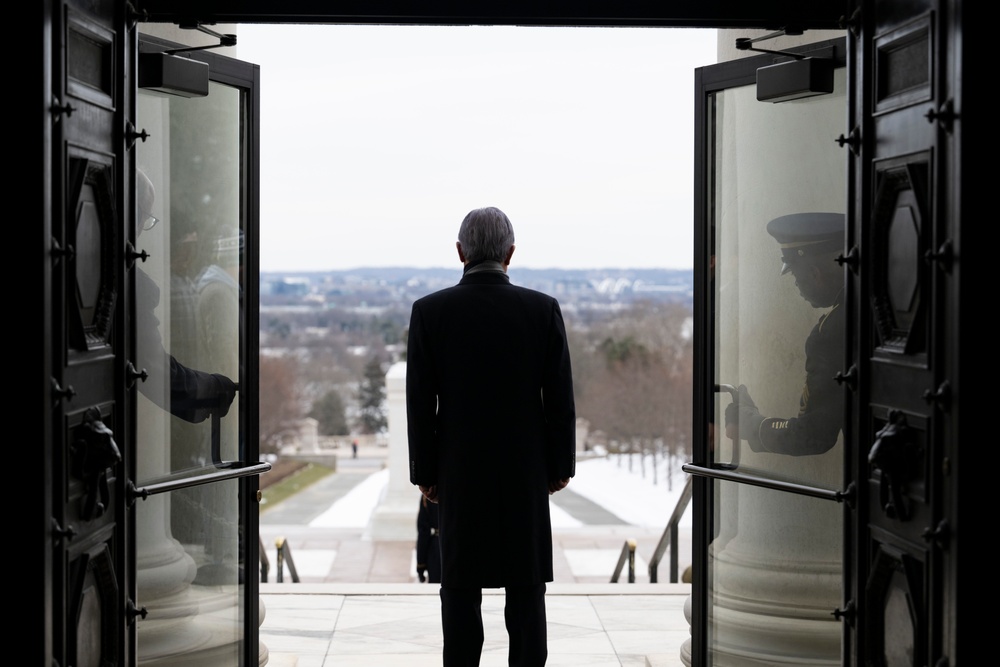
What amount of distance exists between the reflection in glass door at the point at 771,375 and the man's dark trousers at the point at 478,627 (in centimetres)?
69

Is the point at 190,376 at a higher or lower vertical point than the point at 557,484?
higher

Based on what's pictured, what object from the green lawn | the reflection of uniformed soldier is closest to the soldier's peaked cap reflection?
the reflection of uniformed soldier

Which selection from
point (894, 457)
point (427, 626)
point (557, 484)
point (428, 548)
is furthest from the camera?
point (428, 548)

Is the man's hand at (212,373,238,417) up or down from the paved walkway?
up

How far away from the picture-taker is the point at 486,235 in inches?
149

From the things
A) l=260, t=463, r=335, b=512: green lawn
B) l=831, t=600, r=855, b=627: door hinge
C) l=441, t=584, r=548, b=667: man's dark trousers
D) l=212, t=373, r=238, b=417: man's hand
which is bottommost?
l=260, t=463, r=335, b=512: green lawn

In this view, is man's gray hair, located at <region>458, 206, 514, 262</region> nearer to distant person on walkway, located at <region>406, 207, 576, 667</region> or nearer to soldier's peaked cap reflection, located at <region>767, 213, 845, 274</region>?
distant person on walkway, located at <region>406, 207, 576, 667</region>

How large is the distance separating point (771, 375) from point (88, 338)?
84.5 inches

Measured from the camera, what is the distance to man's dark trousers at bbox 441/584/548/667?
3.80 metres

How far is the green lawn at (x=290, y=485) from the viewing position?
41991 millimetres

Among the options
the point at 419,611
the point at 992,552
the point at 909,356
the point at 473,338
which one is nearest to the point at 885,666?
the point at 992,552

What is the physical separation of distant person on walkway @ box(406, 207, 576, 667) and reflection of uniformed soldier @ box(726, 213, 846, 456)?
73 cm

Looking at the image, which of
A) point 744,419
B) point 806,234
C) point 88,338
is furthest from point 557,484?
point 88,338

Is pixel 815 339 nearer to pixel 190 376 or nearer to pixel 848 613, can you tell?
pixel 848 613
